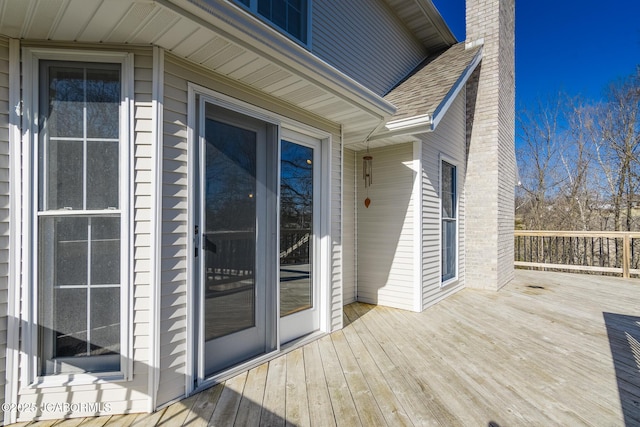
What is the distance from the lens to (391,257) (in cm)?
465

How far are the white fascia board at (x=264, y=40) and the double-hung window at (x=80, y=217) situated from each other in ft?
2.38

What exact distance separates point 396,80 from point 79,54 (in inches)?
201

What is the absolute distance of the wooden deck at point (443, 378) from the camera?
206 cm

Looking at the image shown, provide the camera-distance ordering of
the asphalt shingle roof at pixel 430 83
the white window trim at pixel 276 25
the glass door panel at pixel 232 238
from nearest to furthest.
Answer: the glass door panel at pixel 232 238
the white window trim at pixel 276 25
the asphalt shingle roof at pixel 430 83

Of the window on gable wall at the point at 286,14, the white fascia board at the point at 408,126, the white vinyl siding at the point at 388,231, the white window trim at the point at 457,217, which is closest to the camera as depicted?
the window on gable wall at the point at 286,14

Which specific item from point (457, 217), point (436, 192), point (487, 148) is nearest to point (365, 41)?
point (436, 192)

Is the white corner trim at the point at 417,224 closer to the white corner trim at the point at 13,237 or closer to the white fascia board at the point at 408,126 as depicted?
the white fascia board at the point at 408,126

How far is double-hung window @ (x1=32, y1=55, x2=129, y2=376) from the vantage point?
1.97 meters

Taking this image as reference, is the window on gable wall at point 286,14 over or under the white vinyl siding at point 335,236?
over

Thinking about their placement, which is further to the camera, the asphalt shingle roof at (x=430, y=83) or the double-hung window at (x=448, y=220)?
the double-hung window at (x=448, y=220)

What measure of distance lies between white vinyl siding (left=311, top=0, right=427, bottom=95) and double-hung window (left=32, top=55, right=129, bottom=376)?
9.37ft

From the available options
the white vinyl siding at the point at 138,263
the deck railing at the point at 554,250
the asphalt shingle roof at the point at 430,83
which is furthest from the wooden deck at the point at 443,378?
the deck railing at the point at 554,250

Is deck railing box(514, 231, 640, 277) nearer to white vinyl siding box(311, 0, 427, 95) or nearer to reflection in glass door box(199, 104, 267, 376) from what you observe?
white vinyl siding box(311, 0, 427, 95)

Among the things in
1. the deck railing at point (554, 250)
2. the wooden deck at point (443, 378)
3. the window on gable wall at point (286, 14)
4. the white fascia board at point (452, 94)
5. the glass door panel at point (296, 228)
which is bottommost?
the wooden deck at point (443, 378)
